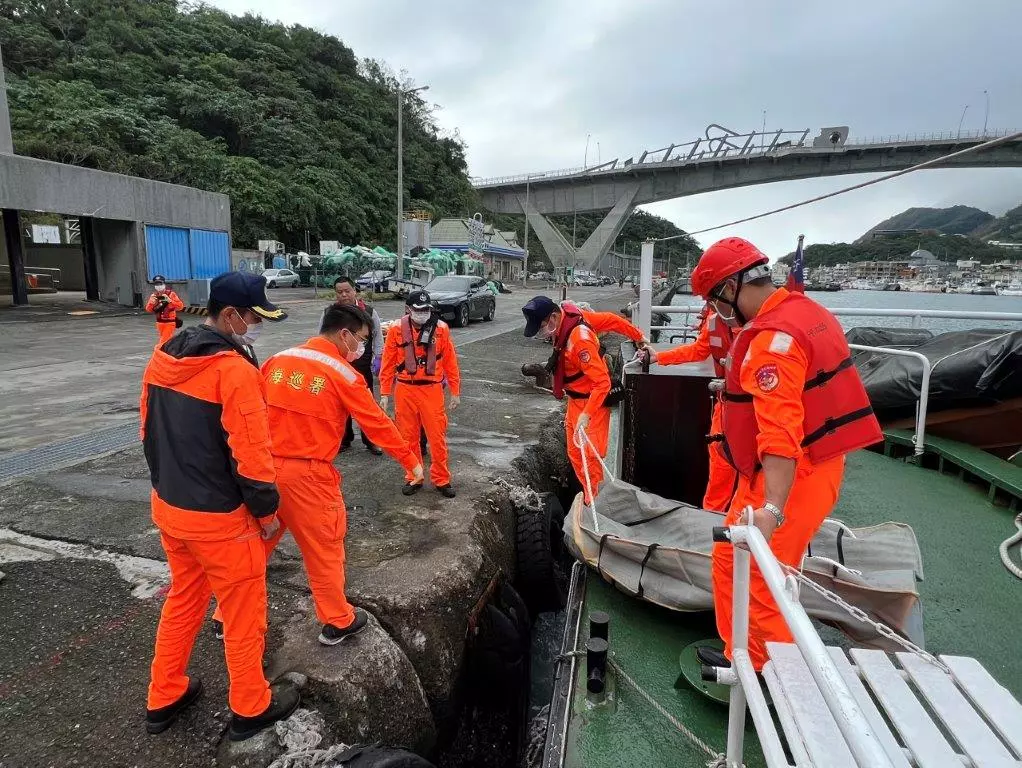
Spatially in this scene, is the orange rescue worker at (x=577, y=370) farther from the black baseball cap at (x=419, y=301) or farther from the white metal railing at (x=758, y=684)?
the white metal railing at (x=758, y=684)

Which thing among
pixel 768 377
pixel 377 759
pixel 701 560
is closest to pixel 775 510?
pixel 768 377

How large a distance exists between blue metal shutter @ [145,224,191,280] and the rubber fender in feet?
63.4

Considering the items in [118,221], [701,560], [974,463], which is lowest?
[701,560]

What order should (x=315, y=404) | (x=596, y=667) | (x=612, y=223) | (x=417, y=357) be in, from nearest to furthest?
(x=596, y=667), (x=315, y=404), (x=417, y=357), (x=612, y=223)

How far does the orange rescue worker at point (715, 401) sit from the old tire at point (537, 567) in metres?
1.33

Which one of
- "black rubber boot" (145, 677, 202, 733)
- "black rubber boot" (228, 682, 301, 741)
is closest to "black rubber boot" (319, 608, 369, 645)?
"black rubber boot" (228, 682, 301, 741)

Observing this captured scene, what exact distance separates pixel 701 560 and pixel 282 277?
104 ft

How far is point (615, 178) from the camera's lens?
39188 mm

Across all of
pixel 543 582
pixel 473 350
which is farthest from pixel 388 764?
pixel 473 350

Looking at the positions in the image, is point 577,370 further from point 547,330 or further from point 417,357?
point 417,357

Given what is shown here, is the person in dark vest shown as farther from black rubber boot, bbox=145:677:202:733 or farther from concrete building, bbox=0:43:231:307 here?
concrete building, bbox=0:43:231:307

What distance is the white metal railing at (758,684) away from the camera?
3.03 feet

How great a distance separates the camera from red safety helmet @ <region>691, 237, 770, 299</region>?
220 centimetres

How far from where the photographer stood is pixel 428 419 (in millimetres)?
4719
